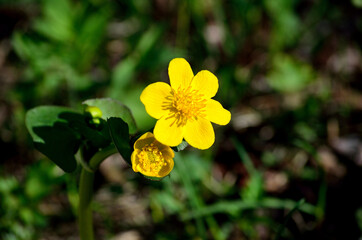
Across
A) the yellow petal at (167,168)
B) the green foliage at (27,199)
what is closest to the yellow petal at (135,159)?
the yellow petal at (167,168)

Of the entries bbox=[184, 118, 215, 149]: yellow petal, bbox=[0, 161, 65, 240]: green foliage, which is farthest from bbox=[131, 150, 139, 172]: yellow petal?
bbox=[0, 161, 65, 240]: green foliage

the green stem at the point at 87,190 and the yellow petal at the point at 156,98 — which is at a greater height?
the yellow petal at the point at 156,98

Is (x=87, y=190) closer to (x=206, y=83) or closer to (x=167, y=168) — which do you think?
(x=167, y=168)

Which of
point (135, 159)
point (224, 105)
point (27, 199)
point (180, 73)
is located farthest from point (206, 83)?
point (224, 105)

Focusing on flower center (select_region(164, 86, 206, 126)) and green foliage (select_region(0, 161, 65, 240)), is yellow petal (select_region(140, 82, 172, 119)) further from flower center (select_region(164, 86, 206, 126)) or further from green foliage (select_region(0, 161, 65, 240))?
green foliage (select_region(0, 161, 65, 240))

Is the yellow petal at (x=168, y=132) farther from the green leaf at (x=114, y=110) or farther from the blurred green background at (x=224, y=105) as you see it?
the blurred green background at (x=224, y=105)

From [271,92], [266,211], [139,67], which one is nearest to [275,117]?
[271,92]
